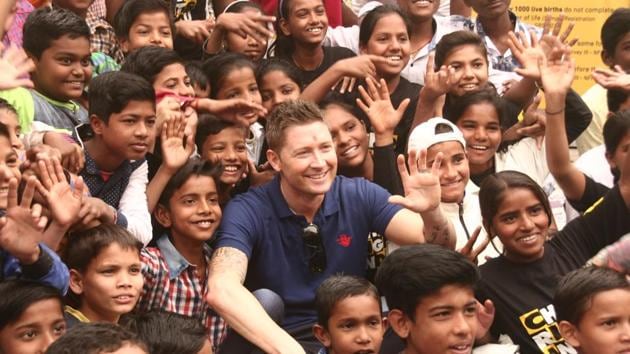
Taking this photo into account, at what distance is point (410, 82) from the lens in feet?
24.0

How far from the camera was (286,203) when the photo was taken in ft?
18.6

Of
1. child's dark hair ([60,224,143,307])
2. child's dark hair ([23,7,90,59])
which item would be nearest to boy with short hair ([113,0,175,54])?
child's dark hair ([23,7,90,59])

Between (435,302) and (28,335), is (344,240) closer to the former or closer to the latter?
(435,302)

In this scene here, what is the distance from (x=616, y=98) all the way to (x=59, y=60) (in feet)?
9.77

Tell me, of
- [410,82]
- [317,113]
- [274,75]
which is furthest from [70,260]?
[410,82]

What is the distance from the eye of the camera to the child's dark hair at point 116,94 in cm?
573

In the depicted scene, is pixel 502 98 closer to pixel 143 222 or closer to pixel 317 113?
pixel 317 113

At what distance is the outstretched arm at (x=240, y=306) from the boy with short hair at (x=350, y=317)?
0.21m

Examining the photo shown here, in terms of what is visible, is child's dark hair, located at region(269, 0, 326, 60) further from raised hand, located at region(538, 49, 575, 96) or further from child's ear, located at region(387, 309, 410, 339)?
child's ear, located at region(387, 309, 410, 339)

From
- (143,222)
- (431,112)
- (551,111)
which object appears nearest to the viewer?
(143,222)

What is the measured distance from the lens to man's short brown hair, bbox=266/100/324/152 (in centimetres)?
571

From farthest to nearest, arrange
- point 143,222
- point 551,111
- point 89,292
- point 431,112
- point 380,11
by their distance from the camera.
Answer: point 380,11, point 431,112, point 551,111, point 143,222, point 89,292

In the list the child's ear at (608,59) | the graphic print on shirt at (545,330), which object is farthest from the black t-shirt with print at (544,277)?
the child's ear at (608,59)

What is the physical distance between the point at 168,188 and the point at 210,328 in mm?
617
